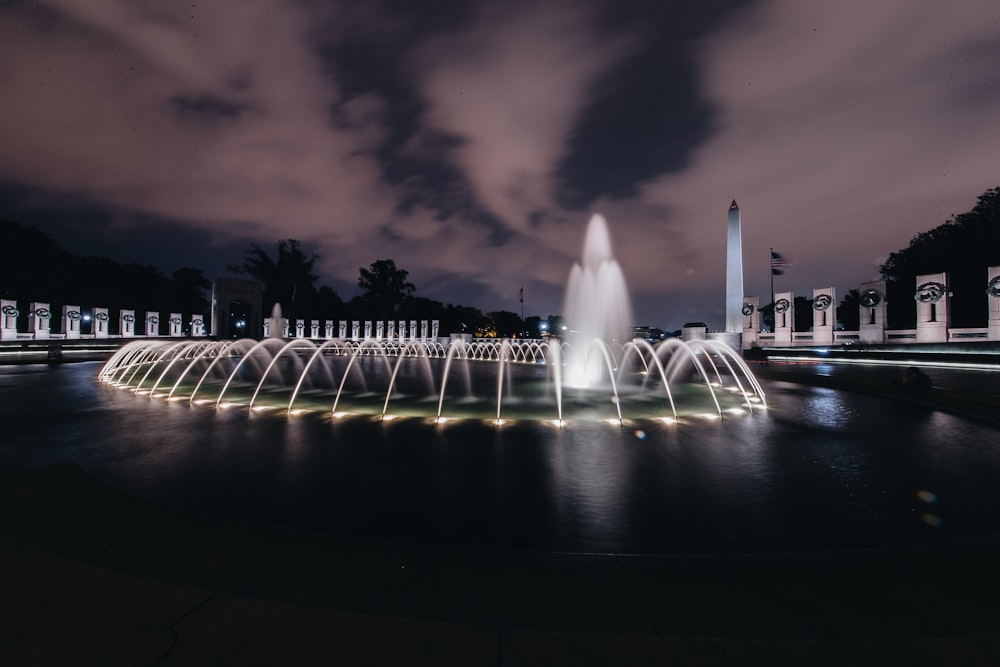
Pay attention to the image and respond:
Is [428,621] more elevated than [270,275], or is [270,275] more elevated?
[270,275]

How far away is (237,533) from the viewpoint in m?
4.73

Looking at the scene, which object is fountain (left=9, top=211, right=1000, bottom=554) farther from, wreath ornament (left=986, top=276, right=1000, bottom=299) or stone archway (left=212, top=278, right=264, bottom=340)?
stone archway (left=212, top=278, right=264, bottom=340)

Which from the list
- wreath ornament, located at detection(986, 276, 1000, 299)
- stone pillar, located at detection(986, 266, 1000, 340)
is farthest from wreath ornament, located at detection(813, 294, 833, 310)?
wreath ornament, located at detection(986, 276, 1000, 299)

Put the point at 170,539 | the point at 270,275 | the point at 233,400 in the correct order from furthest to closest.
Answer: the point at 270,275
the point at 233,400
the point at 170,539

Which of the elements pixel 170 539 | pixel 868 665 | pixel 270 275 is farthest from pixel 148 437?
pixel 270 275

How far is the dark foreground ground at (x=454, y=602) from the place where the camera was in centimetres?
290

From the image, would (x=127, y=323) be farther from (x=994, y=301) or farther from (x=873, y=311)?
(x=994, y=301)

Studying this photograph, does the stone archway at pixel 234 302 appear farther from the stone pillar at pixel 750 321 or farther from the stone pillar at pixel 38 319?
the stone pillar at pixel 750 321

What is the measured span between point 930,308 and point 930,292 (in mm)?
1955

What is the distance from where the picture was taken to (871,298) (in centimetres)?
4356

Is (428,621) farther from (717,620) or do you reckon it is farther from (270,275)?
(270,275)

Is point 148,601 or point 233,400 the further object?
point 233,400

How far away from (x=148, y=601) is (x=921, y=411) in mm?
18449

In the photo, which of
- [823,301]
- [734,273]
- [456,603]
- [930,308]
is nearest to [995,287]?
[930,308]
